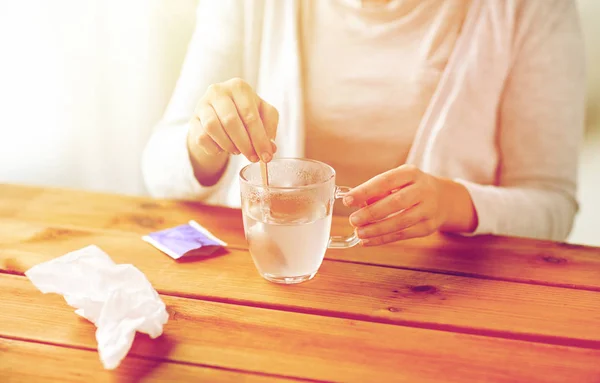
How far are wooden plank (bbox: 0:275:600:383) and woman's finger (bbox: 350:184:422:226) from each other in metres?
0.15

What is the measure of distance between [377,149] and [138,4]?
0.76 m

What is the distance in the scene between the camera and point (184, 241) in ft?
2.43

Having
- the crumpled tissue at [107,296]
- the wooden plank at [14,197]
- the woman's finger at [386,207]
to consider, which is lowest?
the wooden plank at [14,197]

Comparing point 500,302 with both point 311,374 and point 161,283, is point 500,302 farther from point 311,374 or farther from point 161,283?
point 161,283

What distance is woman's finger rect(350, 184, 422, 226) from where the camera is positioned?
0.68 m

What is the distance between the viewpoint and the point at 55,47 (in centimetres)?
136

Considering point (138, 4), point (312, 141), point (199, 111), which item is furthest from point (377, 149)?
point (138, 4)

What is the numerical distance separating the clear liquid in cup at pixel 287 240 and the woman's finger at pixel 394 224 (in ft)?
0.20

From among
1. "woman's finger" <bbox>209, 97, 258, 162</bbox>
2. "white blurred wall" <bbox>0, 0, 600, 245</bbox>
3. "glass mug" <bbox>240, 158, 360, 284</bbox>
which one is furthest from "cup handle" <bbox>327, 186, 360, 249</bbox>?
"white blurred wall" <bbox>0, 0, 600, 245</bbox>

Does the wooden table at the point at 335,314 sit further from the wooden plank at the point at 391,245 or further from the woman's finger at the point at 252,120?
the woman's finger at the point at 252,120

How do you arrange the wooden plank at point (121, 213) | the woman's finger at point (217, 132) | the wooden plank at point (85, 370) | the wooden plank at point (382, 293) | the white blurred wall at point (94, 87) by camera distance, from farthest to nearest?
the white blurred wall at point (94, 87) < the wooden plank at point (121, 213) < the woman's finger at point (217, 132) < the wooden plank at point (382, 293) < the wooden plank at point (85, 370)

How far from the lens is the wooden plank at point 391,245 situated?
2.34 ft

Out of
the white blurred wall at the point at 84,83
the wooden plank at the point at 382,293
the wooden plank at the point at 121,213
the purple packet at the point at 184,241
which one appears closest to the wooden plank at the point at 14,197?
the wooden plank at the point at 121,213

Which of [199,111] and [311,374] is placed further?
[199,111]
